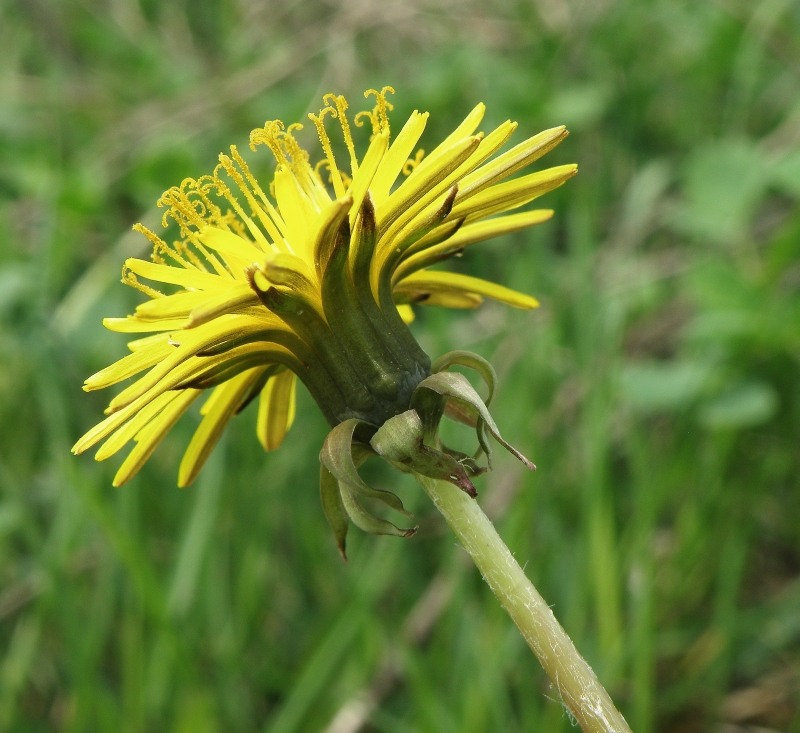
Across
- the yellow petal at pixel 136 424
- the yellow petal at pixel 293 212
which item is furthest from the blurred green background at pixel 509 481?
the yellow petal at pixel 293 212

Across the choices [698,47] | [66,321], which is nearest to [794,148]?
[698,47]

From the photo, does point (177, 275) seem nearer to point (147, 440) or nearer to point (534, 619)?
point (147, 440)

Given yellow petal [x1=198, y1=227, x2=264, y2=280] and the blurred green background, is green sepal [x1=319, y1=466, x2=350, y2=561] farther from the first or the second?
→ the blurred green background

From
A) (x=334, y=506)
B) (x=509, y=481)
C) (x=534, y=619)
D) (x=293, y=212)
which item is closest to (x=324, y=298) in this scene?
(x=293, y=212)

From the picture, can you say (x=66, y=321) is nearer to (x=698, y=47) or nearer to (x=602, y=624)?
(x=602, y=624)

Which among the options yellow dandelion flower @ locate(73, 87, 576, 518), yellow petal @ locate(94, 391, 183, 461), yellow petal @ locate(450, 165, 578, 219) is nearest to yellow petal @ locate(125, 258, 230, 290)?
yellow dandelion flower @ locate(73, 87, 576, 518)

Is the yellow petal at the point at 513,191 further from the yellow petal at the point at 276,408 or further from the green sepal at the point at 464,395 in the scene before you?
the yellow petal at the point at 276,408
